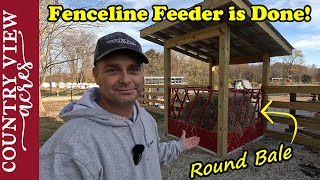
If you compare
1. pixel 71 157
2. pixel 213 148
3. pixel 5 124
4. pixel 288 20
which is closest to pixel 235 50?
pixel 288 20

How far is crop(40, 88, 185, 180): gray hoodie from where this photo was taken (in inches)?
44.5

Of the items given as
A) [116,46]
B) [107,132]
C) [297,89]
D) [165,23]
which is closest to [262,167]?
[297,89]

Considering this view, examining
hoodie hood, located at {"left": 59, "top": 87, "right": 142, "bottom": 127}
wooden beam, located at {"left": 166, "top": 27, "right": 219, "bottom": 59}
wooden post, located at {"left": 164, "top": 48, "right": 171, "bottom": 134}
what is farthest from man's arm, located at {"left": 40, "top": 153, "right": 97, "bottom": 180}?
wooden post, located at {"left": 164, "top": 48, "right": 171, "bottom": 134}

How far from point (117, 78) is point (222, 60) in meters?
3.89

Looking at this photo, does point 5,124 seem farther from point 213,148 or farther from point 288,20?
point 288,20

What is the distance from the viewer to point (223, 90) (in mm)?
4863

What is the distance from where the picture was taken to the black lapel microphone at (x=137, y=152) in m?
1.40

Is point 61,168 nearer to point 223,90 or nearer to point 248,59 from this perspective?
point 223,90

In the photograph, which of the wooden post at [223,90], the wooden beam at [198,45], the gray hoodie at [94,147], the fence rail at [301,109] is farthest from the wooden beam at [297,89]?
the gray hoodie at [94,147]

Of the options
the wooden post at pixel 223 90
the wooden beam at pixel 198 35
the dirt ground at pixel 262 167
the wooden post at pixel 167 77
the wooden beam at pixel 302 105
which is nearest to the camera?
the dirt ground at pixel 262 167

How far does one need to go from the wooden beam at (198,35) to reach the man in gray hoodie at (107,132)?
3.79 meters

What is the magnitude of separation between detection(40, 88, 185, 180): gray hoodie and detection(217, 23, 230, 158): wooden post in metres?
3.54

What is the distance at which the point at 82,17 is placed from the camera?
643 cm

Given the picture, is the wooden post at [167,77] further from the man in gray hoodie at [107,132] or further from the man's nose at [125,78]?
the man's nose at [125,78]
